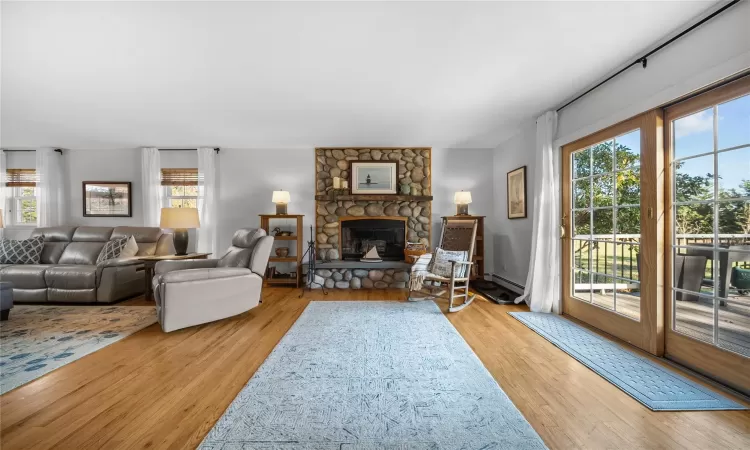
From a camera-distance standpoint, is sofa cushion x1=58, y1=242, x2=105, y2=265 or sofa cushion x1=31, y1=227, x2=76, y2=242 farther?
sofa cushion x1=31, y1=227, x2=76, y2=242

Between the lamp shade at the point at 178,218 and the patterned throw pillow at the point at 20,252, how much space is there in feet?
6.07

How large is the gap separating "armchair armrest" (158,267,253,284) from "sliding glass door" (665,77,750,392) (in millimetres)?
3768

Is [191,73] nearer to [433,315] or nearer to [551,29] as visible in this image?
[551,29]

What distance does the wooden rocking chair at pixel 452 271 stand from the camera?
3765 millimetres

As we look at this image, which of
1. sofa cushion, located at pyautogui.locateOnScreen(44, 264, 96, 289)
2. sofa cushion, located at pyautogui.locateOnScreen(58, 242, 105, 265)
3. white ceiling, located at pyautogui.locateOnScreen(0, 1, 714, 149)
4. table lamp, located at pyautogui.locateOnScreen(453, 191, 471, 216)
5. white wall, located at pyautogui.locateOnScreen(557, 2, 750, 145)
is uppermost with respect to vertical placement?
white ceiling, located at pyautogui.locateOnScreen(0, 1, 714, 149)

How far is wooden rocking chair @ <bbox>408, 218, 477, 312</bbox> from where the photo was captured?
3.77m

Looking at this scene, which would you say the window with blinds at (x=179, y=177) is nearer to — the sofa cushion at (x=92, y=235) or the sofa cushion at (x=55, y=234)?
the sofa cushion at (x=92, y=235)

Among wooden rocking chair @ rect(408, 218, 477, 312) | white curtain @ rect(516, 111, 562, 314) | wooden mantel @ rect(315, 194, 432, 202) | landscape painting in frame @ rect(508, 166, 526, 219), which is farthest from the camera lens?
wooden mantel @ rect(315, 194, 432, 202)

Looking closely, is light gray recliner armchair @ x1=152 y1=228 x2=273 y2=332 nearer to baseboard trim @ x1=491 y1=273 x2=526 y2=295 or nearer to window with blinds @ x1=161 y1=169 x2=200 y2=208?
window with blinds @ x1=161 y1=169 x2=200 y2=208

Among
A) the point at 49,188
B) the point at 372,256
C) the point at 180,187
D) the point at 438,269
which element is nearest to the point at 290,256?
the point at 372,256

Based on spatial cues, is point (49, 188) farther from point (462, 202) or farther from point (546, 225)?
point (546, 225)

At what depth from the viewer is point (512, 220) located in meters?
4.75

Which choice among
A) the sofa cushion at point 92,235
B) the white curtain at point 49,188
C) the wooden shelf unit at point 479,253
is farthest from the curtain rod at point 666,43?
the white curtain at point 49,188

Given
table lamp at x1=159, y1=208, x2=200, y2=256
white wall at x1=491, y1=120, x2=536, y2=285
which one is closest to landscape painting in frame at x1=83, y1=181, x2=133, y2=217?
table lamp at x1=159, y1=208, x2=200, y2=256
